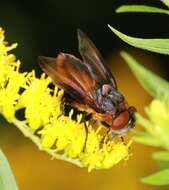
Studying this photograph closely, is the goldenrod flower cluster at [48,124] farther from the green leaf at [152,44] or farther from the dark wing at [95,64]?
the green leaf at [152,44]

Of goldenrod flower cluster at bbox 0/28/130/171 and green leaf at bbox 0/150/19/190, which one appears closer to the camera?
green leaf at bbox 0/150/19/190

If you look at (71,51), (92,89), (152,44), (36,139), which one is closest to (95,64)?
(92,89)

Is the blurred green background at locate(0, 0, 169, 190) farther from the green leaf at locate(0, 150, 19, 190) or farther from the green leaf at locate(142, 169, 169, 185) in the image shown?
the green leaf at locate(142, 169, 169, 185)

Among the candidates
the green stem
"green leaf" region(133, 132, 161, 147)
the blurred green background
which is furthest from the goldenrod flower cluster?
the blurred green background

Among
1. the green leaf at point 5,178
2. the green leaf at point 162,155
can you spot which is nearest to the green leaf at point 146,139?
the green leaf at point 162,155

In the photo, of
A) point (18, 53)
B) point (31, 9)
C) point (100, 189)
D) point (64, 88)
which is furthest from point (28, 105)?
point (31, 9)

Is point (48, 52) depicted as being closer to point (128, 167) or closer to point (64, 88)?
point (128, 167)

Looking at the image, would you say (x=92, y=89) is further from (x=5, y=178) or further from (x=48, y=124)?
(x=5, y=178)
